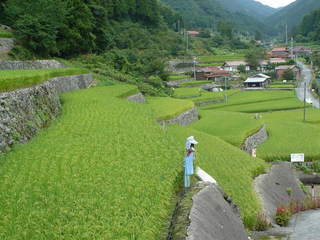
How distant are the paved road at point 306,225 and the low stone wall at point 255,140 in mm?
8658

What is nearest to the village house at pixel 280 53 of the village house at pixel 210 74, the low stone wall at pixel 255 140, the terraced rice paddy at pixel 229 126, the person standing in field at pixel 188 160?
the village house at pixel 210 74

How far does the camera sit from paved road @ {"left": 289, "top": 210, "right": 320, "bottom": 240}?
9961 millimetres

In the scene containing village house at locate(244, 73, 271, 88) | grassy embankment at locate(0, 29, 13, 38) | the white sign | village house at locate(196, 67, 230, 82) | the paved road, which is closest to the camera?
the paved road

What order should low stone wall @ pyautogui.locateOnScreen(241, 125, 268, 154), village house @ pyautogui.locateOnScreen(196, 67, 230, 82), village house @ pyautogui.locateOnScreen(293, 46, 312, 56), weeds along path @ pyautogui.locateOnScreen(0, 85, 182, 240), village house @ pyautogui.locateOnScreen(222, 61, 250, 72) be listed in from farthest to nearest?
village house @ pyautogui.locateOnScreen(293, 46, 312, 56) < village house @ pyautogui.locateOnScreen(222, 61, 250, 72) < village house @ pyautogui.locateOnScreen(196, 67, 230, 82) < low stone wall @ pyautogui.locateOnScreen(241, 125, 268, 154) < weeds along path @ pyautogui.locateOnScreen(0, 85, 182, 240)

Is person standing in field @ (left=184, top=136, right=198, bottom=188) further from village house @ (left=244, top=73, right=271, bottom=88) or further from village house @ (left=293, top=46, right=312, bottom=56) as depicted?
village house @ (left=293, top=46, right=312, bottom=56)

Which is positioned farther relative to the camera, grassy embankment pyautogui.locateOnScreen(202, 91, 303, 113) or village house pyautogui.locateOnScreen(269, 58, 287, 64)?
village house pyautogui.locateOnScreen(269, 58, 287, 64)

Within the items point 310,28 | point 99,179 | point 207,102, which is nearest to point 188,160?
point 99,179

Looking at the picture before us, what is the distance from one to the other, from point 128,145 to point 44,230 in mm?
5574

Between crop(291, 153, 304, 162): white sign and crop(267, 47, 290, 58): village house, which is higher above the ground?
crop(267, 47, 290, 58): village house

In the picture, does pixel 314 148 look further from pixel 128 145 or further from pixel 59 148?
pixel 59 148

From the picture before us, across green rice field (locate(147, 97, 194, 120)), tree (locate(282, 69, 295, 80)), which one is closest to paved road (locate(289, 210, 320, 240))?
green rice field (locate(147, 97, 194, 120))

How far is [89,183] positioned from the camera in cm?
820

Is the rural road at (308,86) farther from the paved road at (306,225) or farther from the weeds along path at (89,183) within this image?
the weeds along path at (89,183)

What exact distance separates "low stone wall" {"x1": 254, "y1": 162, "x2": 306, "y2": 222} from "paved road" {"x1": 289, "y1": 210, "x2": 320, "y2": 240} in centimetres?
77
